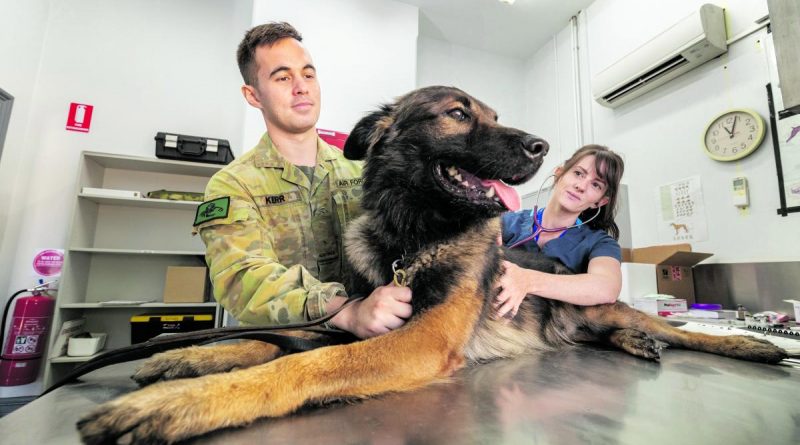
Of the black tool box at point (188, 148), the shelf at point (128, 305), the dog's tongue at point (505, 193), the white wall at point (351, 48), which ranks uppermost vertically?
the white wall at point (351, 48)

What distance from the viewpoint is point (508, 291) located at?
49.0 inches

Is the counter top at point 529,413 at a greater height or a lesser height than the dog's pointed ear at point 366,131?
lesser

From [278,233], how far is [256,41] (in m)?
0.84

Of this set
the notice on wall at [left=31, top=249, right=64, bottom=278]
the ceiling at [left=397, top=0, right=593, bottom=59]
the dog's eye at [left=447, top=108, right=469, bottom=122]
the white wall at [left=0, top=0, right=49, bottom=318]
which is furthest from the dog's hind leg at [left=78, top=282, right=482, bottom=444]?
the ceiling at [left=397, top=0, right=593, bottom=59]

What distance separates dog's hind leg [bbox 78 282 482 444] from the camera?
51 centimetres

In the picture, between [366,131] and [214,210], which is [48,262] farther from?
[366,131]

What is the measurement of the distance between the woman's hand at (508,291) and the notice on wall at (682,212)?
267 cm

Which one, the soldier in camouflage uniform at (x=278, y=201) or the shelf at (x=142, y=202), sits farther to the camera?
the shelf at (x=142, y=202)

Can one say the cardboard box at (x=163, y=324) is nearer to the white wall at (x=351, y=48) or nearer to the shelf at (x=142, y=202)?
the shelf at (x=142, y=202)

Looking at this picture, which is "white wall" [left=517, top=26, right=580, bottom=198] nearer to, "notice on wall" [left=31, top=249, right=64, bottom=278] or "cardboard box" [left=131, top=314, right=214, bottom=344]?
"cardboard box" [left=131, top=314, right=214, bottom=344]

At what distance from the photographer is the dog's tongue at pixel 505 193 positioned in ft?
3.85

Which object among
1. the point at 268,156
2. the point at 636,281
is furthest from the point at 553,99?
the point at 268,156

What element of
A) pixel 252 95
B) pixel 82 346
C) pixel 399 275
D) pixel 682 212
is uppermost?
pixel 252 95

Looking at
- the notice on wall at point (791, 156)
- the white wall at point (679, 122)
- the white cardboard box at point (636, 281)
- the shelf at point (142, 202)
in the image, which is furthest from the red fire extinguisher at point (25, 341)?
the notice on wall at point (791, 156)
